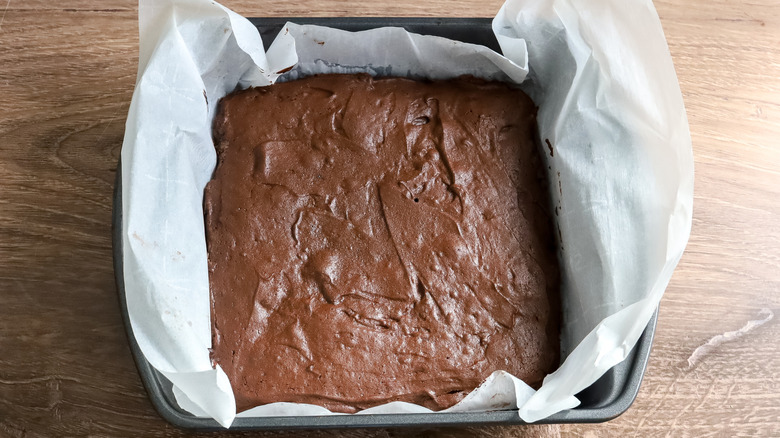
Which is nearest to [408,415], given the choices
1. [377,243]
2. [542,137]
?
[377,243]

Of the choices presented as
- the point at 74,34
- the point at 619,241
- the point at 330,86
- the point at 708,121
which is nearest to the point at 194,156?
the point at 330,86

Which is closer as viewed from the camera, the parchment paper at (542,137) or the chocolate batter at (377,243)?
the parchment paper at (542,137)

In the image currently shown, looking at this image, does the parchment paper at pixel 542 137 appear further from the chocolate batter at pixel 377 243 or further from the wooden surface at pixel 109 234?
the wooden surface at pixel 109 234

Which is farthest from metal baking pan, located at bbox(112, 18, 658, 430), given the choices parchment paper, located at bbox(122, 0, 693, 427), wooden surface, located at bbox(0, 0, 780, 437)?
wooden surface, located at bbox(0, 0, 780, 437)

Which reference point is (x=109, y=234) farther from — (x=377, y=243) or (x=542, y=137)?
(x=542, y=137)

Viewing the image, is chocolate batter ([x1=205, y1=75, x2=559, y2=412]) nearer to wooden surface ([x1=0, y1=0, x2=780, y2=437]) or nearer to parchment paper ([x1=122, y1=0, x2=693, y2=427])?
parchment paper ([x1=122, y1=0, x2=693, y2=427])

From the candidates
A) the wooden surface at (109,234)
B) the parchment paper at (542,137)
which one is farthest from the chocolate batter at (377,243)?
the wooden surface at (109,234)
